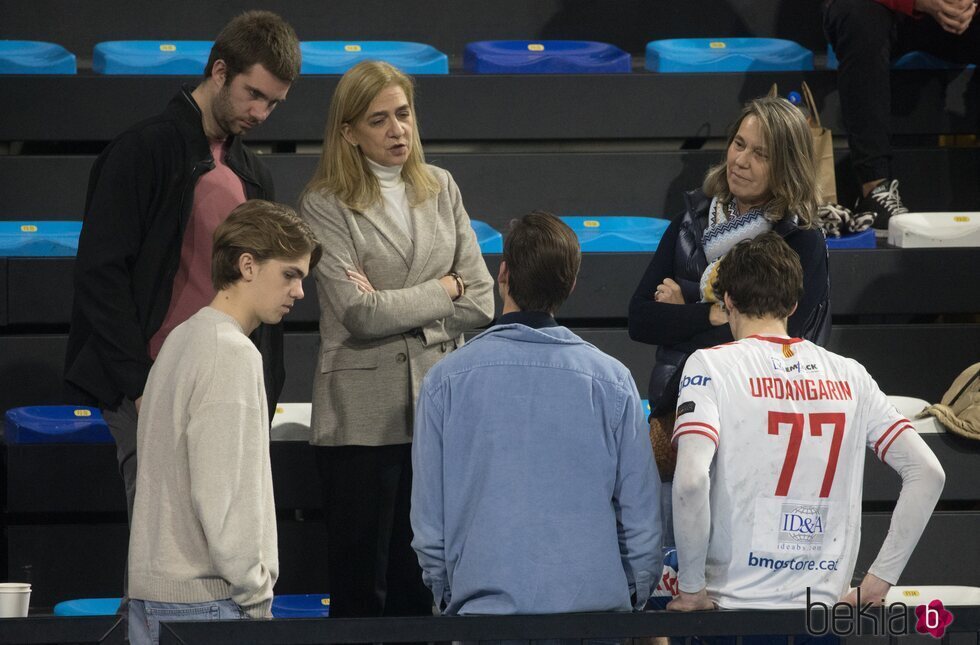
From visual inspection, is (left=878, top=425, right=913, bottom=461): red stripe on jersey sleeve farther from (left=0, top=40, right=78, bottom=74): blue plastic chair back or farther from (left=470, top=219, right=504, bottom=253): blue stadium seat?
(left=0, top=40, right=78, bottom=74): blue plastic chair back

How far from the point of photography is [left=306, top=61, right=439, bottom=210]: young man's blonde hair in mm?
3266

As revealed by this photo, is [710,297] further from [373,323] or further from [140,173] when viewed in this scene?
[140,173]

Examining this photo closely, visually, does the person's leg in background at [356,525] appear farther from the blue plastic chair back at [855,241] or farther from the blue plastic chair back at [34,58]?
the blue plastic chair back at [34,58]

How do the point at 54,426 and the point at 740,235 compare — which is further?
the point at 54,426

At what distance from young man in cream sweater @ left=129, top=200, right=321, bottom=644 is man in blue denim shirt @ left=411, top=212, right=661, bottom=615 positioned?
0.30 m

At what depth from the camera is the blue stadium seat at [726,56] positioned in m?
5.19

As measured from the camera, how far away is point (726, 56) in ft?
17.0

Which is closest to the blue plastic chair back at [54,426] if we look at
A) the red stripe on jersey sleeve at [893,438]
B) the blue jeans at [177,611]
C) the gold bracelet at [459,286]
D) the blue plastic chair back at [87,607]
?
the blue plastic chair back at [87,607]

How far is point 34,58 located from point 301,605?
246 cm

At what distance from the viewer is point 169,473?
2.31 meters

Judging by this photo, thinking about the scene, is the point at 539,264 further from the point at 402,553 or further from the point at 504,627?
the point at 402,553

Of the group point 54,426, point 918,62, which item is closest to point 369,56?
point 54,426

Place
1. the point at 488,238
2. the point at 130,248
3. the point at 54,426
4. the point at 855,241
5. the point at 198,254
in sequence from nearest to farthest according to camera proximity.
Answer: the point at 130,248, the point at 198,254, the point at 54,426, the point at 488,238, the point at 855,241

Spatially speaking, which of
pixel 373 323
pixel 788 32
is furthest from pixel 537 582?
pixel 788 32
